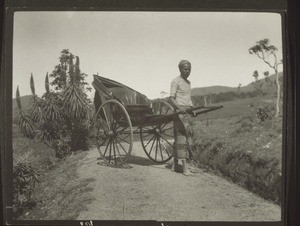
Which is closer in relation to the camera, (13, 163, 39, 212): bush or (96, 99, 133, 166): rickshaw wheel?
(13, 163, 39, 212): bush

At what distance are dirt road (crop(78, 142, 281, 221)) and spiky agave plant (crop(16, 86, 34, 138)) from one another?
583 mm

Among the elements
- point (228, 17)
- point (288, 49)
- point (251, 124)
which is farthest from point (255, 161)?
point (228, 17)

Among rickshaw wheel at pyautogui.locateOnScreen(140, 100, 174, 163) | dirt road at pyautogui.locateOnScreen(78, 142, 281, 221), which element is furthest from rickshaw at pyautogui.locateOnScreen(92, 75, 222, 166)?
dirt road at pyautogui.locateOnScreen(78, 142, 281, 221)

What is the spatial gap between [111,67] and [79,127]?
573 millimetres

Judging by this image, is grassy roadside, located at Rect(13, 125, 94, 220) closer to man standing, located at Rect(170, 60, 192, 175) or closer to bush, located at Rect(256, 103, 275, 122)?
man standing, located at Rect(170, 60, 192, 175)

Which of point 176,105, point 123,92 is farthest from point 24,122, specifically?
point 176,105

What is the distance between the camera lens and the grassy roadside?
3.75 m

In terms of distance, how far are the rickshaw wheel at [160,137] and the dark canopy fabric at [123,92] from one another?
4.5 inches

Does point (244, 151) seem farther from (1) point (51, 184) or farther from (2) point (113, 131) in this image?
(1) point (51, 184)

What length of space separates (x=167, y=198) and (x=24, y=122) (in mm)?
1311

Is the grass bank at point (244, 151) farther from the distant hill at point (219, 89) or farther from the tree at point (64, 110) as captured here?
the tree at point (64, 110)
